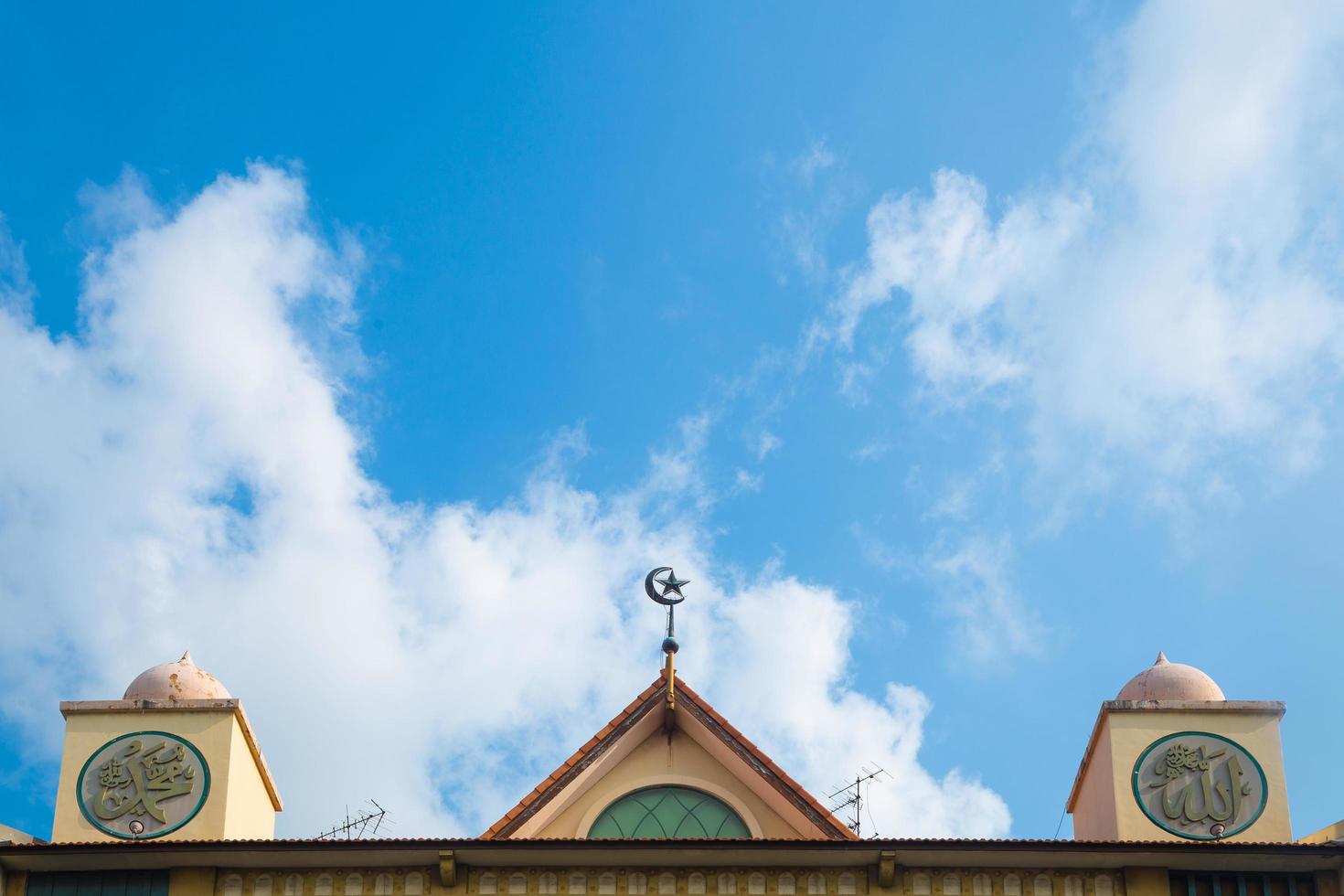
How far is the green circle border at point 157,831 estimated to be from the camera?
2502cm

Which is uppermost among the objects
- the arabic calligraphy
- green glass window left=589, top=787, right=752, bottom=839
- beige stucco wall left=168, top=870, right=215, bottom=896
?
the arabic calligraphy

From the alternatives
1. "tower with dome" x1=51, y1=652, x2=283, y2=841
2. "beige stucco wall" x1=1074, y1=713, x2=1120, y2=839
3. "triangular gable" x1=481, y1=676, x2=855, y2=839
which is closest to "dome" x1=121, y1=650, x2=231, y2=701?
"tower with dome" x1=51, y1=652, x2=283, y2=841

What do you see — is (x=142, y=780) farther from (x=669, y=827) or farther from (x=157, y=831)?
(x=669, y=827)

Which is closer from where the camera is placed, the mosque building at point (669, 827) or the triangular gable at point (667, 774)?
the mosque building at point (669, 827)

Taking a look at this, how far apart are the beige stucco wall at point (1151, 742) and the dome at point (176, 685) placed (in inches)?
426

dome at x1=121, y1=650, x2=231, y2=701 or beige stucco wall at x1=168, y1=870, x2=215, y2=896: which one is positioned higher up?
dome at x1=121, y1=650, x2=231, y2=701

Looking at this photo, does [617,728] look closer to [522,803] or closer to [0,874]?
[522,803]

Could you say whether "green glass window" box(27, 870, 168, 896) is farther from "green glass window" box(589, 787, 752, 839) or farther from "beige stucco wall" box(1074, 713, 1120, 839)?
"beige stucco wall" box(1074, 713, 1120, 839)

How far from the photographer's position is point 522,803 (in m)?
24.3

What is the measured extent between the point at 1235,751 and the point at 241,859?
460 inches

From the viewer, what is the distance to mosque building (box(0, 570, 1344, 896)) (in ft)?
76.2

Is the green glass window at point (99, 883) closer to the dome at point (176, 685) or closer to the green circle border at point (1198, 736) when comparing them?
the dome at point (176, 685)

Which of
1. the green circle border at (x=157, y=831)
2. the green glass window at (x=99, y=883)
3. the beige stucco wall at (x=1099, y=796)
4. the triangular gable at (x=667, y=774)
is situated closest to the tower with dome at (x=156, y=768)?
the green circle border at (x=157, y=831)

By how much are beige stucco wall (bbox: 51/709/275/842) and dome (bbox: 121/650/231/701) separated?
39 centimetres
